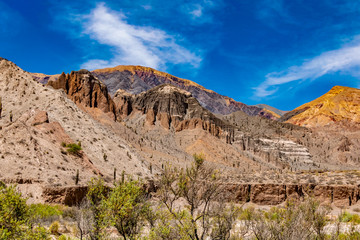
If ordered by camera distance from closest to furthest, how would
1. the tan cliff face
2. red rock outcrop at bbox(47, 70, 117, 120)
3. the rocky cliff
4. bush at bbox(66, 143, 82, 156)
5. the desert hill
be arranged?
the desert hill, bush at bbox(66, 143, 82, 156), red rock outcrop at bbox(47, 70, 117, 120), the rocky cliff, the tan cliff face

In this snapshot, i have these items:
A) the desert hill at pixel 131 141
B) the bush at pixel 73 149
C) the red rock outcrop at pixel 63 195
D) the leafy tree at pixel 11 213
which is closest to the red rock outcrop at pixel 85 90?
the desert hill at pixel 131 141

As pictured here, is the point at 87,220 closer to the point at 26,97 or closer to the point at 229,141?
the point at 26,97

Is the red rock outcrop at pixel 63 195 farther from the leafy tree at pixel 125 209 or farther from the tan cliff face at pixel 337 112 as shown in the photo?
the tan cliff face at pixel 337 112

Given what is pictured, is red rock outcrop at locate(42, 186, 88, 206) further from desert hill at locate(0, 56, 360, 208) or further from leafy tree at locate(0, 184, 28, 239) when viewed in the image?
leafy tree at locate(0, 184, 28, 239)

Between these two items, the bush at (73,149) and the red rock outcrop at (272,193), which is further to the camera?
the bush at (73,149)

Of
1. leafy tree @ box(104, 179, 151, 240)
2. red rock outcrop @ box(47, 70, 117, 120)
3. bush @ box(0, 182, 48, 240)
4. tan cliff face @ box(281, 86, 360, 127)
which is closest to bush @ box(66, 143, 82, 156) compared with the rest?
bush @ box(0, 182, 48, 240)

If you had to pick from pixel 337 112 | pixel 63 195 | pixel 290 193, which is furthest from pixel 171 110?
pixel 337 112

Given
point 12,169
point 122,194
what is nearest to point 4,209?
point 122,194

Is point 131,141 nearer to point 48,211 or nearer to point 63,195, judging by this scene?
point 63,195

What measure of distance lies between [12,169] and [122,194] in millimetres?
21315

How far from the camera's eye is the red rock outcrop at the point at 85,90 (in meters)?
84.3

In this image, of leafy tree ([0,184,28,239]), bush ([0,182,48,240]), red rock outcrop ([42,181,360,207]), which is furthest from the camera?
red rock outcrop ([42,181,360,207])

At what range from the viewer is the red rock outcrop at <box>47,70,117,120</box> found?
277 feet

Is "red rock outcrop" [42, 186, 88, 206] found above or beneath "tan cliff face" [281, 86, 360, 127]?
beneath
